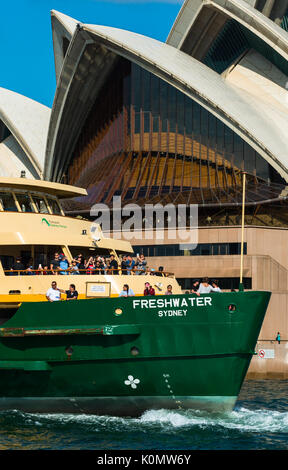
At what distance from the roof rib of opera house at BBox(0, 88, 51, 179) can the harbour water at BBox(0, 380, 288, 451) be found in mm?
47252

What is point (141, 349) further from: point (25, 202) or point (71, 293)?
point (25, 202)

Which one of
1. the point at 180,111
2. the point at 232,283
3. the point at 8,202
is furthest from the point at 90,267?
the point at 180,111

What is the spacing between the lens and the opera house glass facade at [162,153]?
52094 millimetres

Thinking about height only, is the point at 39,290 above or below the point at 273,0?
below

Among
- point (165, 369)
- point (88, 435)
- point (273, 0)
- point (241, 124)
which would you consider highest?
point (273, 0)

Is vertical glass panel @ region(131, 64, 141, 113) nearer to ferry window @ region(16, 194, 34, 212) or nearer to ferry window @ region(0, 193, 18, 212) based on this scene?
ferry window @ region(16, 194, 34, 212)

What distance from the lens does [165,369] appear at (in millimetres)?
19062

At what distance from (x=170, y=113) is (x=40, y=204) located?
33567 millimetres

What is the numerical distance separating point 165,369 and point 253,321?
A: 109 inches

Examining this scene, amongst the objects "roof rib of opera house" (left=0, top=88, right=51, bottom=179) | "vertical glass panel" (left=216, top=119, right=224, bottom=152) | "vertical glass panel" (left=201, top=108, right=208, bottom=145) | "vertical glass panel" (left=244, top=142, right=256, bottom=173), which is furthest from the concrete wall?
"roof rib of opera house" (left=0, top=88, right=51, bottom=179)

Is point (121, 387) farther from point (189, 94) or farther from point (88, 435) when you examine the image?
point (189, 94)

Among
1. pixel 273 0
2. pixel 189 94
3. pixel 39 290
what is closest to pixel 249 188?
pixel 189 94

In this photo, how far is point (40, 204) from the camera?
968 inches

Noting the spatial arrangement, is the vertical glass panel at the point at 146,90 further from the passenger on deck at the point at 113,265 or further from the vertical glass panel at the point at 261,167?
the passenger on deck at the point at 113,265
